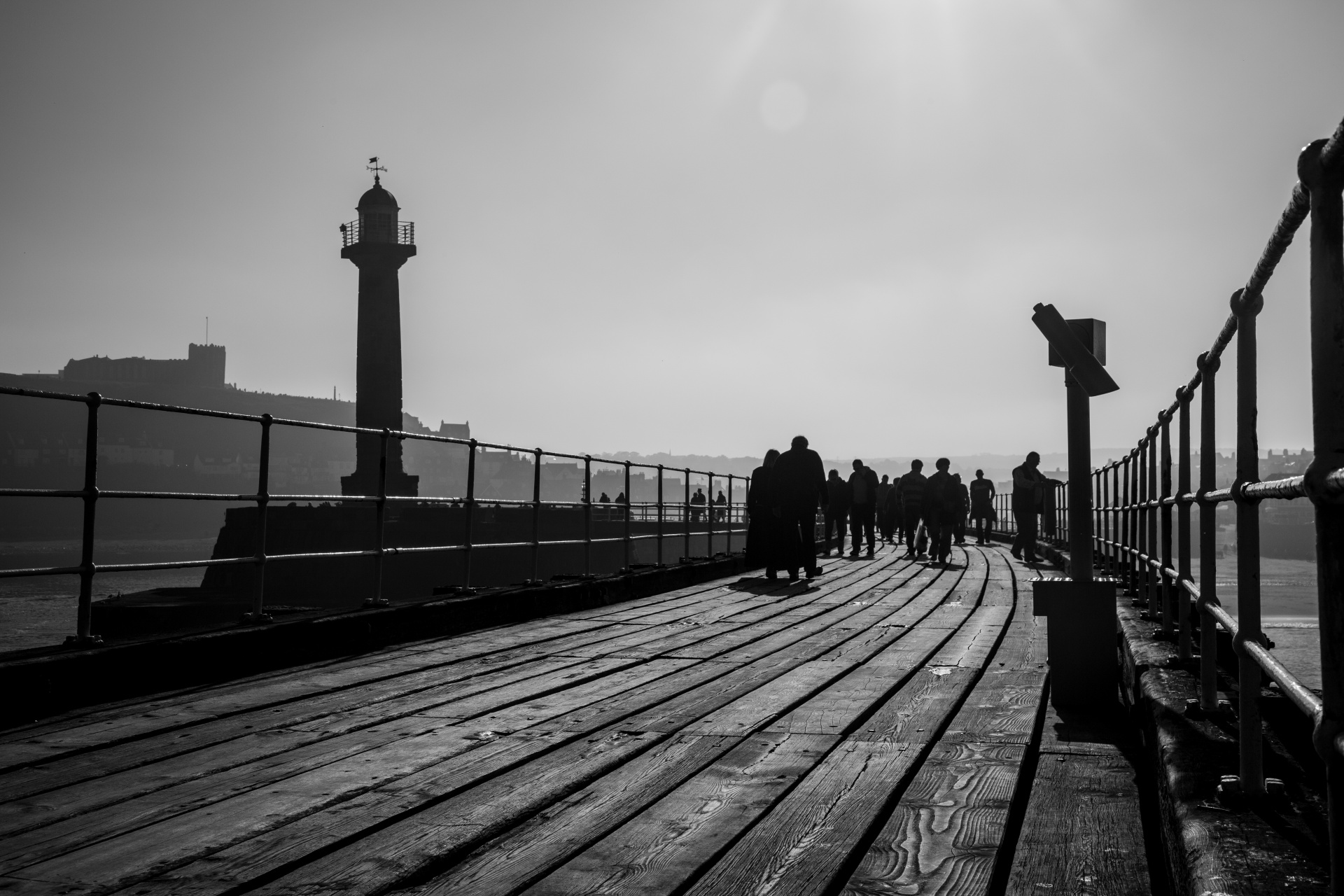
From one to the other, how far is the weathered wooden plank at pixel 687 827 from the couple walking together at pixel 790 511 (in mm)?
8972

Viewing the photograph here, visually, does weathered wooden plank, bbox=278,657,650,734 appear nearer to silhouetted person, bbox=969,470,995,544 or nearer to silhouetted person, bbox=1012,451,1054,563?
silhouetted person, bbox=1012,451,1054,563

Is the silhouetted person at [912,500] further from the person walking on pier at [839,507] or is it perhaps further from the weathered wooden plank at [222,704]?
the weathered wooden plank at [222,704]

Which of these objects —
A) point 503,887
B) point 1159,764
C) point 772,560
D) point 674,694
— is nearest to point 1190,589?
point 1159,764

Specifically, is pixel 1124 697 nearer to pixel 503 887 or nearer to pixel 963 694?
pixel 963 694

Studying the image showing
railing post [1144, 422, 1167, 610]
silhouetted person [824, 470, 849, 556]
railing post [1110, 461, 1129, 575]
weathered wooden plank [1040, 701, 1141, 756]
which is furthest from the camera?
silhouetted person [824, 470, 849, 556]

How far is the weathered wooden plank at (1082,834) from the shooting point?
8.64 feet

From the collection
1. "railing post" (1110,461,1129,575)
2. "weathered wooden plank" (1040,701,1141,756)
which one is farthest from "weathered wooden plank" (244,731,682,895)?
"railing post" (1110,461,1129,575)

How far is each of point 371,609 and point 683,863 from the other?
4.71 meters

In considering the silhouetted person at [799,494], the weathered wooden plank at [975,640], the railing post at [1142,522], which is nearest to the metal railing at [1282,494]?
the weathered wooden plank at [975,640]

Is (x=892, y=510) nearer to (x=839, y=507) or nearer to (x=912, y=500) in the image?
(x=839, y=507)

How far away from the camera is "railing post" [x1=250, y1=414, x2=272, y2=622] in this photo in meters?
6.01

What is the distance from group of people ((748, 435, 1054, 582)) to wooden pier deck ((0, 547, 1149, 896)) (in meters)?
6.77

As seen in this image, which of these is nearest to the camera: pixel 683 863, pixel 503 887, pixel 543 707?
pixel 503 887

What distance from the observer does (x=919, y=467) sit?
18.5 m
